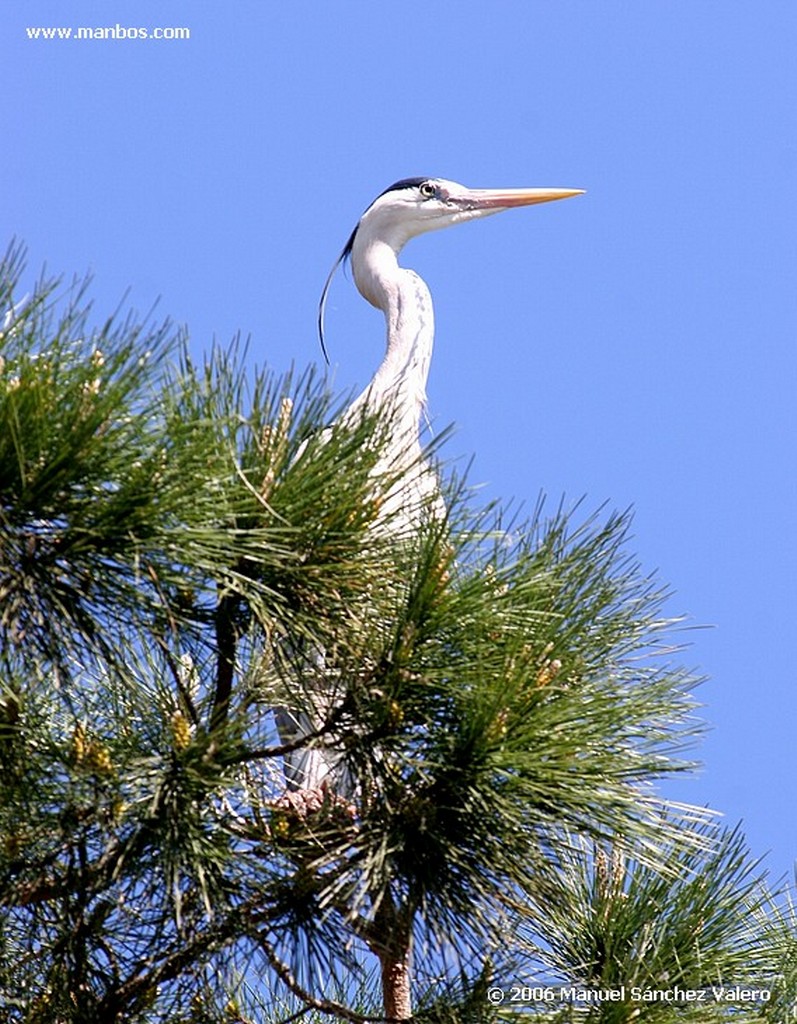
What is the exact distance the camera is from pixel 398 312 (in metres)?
2.76

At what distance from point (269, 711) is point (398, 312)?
1.22m

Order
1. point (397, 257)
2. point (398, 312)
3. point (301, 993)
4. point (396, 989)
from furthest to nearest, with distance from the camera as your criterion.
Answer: point (397, 257) → point (398, 312) → point (396, 989) → point (301, 993)

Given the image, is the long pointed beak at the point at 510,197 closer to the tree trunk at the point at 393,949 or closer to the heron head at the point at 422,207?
the heron head at the point at 422,207

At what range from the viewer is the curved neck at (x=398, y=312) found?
2.68m

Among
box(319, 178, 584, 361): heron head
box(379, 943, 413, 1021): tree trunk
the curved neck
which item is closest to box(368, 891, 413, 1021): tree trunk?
box(379, 943, 413, 1021): tree trunk

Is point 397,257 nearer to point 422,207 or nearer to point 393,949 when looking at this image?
point 422,207

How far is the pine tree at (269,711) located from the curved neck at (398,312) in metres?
1.03

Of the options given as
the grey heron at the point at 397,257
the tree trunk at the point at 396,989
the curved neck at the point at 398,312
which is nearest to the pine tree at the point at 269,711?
the tree trunk at the point at 396,989

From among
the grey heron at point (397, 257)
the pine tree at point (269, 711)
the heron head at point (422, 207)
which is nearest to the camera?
the pine tree at point (269, 711)

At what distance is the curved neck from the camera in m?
2.68

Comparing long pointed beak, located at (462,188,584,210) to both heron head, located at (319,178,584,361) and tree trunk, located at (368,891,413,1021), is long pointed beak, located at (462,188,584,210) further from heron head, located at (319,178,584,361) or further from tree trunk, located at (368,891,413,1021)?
tree trunk, located at (368,891,413,1021)

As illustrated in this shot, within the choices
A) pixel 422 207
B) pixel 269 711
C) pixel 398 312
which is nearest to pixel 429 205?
pixel 422 207

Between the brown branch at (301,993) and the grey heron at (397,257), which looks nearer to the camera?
the brown branch at (301,993)

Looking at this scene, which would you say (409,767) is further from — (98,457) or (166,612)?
(98,457)
